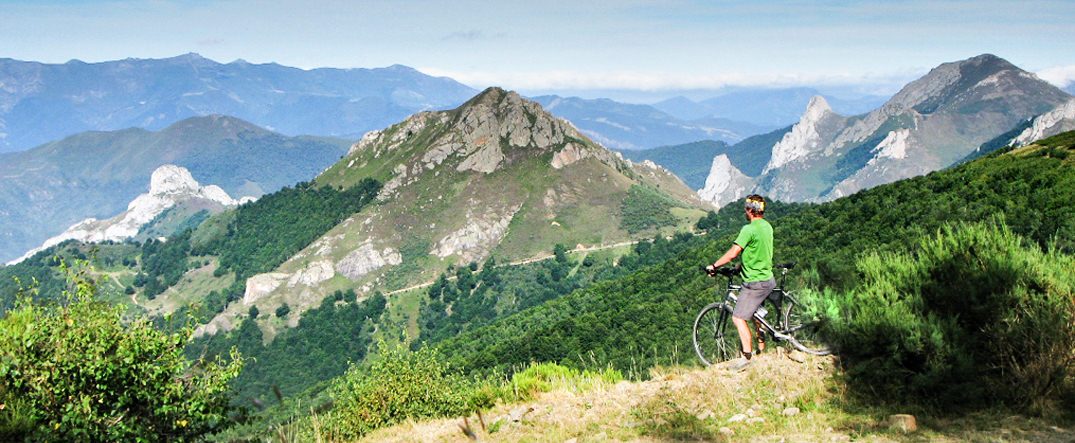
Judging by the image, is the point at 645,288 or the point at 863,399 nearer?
the point at 863,399

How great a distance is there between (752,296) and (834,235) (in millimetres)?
71016

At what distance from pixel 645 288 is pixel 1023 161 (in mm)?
55925

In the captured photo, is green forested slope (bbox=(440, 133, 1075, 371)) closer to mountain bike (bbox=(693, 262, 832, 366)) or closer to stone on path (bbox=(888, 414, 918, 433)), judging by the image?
mountain bike (bbox=(693, 262, 832, 366))

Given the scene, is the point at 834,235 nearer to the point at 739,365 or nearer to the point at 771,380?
the point at 739,365

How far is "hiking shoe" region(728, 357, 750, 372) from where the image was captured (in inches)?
575

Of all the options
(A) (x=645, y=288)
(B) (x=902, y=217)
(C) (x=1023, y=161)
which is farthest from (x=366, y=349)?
(C) (x=1023, y=161)

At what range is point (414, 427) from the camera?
16.7 meters

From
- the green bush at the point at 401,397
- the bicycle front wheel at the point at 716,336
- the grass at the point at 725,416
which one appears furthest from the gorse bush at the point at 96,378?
the bicycle front wheel at the point at 716,336

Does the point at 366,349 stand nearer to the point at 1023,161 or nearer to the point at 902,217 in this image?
the point at 902,217

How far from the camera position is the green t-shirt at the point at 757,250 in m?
14.6

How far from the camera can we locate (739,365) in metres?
14.7

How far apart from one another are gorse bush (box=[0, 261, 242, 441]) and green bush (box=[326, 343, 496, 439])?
3.52 m

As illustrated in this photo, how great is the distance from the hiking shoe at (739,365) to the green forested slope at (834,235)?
19.3m

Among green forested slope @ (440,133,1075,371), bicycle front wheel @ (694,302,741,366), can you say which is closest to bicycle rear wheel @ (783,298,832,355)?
bicycle front wheel @ (694,302,741,366)
